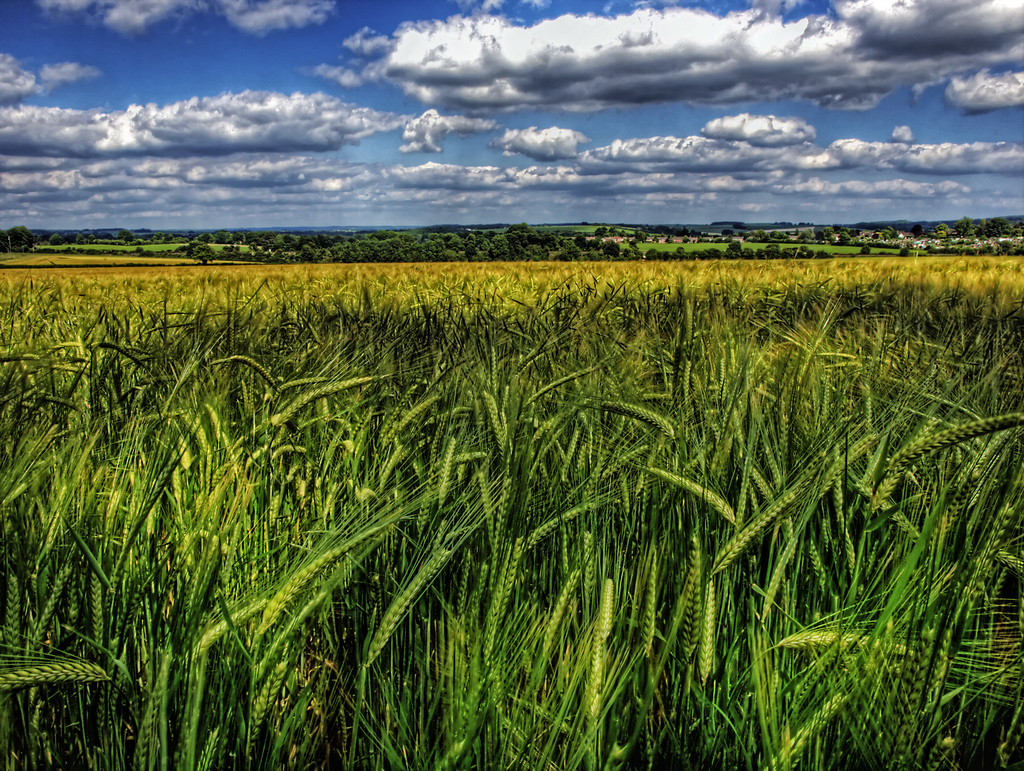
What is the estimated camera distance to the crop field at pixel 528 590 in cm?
97

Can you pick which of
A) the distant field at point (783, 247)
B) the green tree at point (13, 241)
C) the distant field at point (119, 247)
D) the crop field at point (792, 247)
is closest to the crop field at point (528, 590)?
the green tree at point (13, 241)

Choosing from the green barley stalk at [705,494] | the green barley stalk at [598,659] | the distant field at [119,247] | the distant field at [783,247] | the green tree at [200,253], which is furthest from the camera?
the distant field at [119,247]

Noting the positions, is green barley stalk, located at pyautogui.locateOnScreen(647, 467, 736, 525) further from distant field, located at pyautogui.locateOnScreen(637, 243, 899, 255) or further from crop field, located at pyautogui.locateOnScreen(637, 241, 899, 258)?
distant field, located at pyautogui.locateOnScreen(637, 243, 899, 255)

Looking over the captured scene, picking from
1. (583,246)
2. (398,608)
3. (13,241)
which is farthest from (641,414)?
(583,246)

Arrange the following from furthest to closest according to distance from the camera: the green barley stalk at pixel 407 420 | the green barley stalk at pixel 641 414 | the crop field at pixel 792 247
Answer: the crop field at pixel 792 247 < the green barley stalk at pixel 407 420 < the green barley stalk at pixel 641 414

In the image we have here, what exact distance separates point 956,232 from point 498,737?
3429 centimetres

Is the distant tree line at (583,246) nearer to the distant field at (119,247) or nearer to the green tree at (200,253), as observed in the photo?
the green tree at (200,253)

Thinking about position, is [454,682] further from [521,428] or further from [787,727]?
[521,428]

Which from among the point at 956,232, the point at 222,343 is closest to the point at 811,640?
the point at 222,343

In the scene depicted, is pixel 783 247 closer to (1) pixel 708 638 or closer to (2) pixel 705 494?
(2) pixel 705 494

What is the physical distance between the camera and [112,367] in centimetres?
251

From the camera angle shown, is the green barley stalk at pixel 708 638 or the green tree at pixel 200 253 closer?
the green barley stalk at pixel 708 638

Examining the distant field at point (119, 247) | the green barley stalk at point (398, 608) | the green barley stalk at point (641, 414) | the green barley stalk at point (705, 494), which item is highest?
the distant field at point (119, 247)

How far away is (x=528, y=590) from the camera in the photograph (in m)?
1.38
